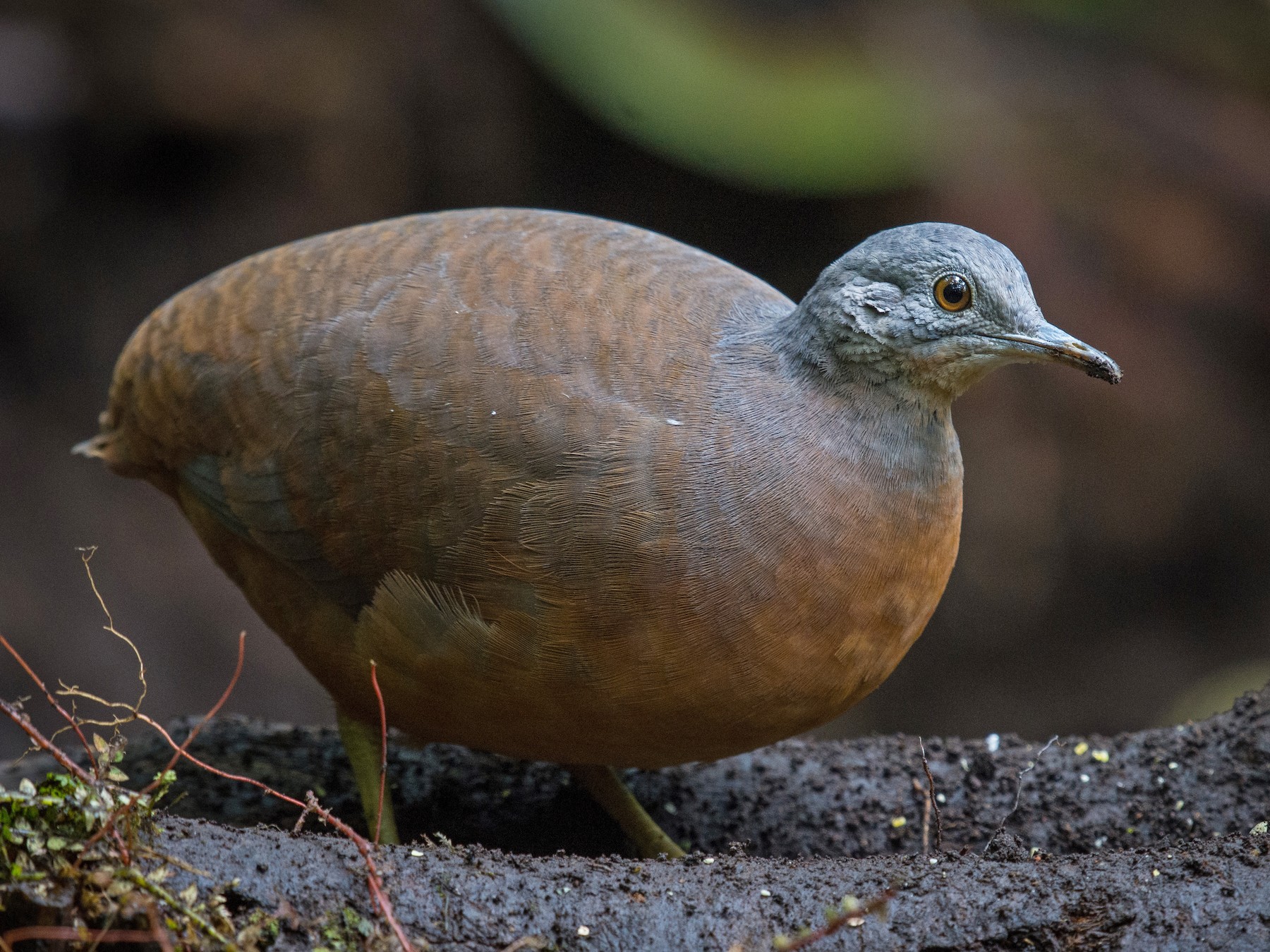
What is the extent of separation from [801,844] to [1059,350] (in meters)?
1.66

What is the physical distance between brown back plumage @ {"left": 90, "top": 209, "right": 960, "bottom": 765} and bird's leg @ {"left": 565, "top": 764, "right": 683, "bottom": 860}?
0.49 meters

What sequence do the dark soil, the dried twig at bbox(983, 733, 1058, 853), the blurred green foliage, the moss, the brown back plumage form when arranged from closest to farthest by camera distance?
the moss < the dark soil < the brown back plumage < the dried twig at bbox(983, 733, 1058, 853) < the blurred green foliage

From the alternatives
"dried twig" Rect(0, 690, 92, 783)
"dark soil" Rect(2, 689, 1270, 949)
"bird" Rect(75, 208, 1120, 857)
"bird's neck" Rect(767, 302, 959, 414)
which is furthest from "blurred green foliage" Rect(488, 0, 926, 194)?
"dried twig" Rect(0, 690, 92, 783)

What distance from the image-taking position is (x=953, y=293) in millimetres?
3275

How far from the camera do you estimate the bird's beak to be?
322cm

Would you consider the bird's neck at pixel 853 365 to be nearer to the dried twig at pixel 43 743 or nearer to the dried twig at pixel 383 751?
the dried twig at pixel 383 751

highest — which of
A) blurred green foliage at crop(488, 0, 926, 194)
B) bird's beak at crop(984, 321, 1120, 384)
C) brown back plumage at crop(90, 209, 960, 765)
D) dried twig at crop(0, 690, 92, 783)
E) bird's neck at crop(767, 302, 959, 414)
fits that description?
blurred green foliage at crop(488, 0, 926, 194)

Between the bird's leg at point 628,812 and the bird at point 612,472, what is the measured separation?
47 centimetres

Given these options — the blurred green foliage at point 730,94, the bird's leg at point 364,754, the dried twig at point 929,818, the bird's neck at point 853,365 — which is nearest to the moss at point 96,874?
the bird's leg at point 364,754

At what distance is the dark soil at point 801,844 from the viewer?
2.55 metres

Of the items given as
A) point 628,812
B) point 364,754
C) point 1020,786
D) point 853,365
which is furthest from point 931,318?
point 364,754

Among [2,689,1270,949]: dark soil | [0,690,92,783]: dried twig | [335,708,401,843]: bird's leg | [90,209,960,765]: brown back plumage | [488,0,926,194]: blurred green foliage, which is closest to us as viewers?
[0,690,92,783]: dried twig

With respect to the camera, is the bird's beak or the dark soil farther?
the bird's beak

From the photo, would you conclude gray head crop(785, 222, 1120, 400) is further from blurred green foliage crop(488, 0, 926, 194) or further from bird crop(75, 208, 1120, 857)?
blurred green foliage crop(488, 0, 926, 194)
